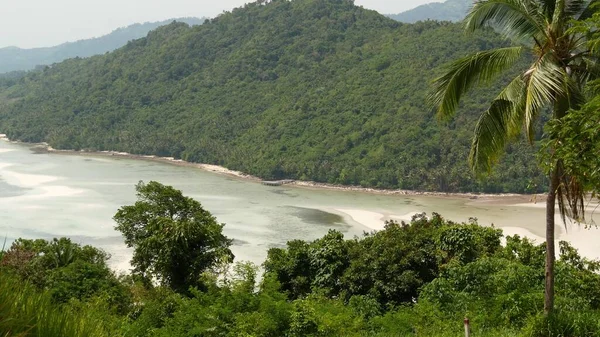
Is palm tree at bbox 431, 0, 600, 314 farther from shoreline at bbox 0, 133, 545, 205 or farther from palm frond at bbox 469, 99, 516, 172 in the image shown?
shoreline at bbox 0, 133, 545, 205

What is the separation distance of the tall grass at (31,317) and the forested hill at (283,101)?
47857 millimetres

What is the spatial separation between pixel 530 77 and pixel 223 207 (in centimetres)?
4394

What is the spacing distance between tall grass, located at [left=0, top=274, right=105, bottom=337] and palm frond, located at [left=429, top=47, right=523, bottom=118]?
5.21 meters

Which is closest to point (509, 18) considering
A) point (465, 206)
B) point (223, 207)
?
point (223, 207)

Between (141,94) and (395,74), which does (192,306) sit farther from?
(141,94)

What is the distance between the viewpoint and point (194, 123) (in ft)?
306

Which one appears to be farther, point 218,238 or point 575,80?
point 218,238

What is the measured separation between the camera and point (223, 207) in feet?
160

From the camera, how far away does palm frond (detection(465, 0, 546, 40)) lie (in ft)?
21.9

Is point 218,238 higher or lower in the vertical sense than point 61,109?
lower

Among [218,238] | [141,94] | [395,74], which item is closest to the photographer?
[218,238]

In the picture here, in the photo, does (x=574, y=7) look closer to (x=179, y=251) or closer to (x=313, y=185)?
(x=179, y=251)

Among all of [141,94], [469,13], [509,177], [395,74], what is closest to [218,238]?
[469,13]

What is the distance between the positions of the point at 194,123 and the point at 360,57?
3120 centimetres
